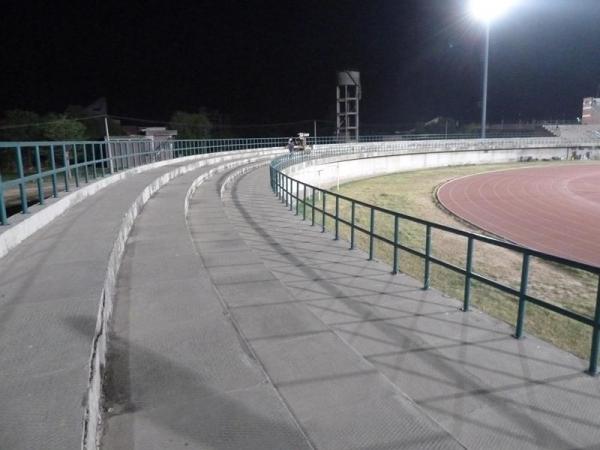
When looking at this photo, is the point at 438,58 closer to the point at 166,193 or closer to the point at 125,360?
the point at 166,193

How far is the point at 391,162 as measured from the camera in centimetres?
4294

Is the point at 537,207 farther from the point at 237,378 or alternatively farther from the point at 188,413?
the point at 188,413

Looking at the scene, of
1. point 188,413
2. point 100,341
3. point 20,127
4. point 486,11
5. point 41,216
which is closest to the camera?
point 188,413

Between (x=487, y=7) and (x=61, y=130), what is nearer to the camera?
(x=487, y=7)

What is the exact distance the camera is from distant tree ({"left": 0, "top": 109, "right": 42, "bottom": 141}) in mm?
65625

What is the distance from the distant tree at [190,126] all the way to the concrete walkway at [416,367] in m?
71.3

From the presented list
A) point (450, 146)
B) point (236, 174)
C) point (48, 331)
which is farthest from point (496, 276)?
point (450, 146)

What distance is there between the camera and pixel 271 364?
4.27 meters

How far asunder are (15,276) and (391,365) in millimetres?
4315

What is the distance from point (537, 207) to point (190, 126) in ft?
200

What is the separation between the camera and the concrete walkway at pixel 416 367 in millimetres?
3521

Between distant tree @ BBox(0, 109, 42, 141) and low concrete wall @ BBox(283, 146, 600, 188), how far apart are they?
161 ft

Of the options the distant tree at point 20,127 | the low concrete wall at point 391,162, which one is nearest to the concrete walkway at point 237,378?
the low concrete wall at point 391,162

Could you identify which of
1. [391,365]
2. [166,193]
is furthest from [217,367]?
[166,193]
